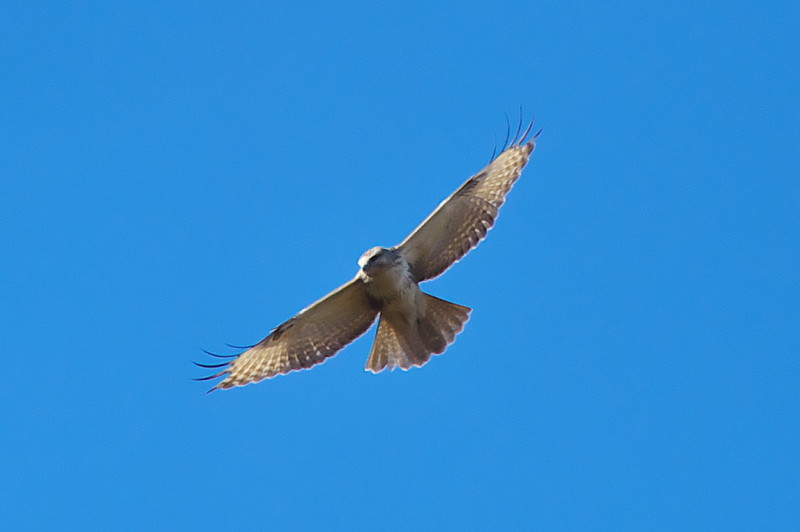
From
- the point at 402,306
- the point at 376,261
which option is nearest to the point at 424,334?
the point at 402,306

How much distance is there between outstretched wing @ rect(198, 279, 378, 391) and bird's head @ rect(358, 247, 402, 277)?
60 centimetres

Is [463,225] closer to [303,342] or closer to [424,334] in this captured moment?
[424,334]

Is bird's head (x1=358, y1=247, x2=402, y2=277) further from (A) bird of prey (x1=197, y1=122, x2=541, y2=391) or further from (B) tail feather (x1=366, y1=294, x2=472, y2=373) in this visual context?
(B) tail feather (x1=366, y1=294, x2=472, y2=373)

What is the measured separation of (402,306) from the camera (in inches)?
441

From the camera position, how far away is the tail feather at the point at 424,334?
1140 cm

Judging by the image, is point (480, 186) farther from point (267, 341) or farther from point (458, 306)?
point (267, 341)

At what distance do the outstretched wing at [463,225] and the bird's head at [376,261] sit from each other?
308 millimetres

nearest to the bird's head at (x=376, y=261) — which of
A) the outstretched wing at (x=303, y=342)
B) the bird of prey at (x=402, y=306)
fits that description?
the bird of prey at (x=402, y=306)

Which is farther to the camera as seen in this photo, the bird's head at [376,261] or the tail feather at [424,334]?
the tail feather at [424,334]

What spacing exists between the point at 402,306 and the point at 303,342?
1.21m

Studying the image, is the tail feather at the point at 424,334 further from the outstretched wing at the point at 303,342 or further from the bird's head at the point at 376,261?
the bird's head at the point at 376,261

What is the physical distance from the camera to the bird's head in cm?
1088

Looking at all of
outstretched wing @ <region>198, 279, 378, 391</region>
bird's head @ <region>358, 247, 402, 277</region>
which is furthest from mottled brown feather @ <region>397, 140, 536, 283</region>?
outstretched wing @ <region>198, 279, 378, 391</region>

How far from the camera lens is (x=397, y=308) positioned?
11.2 metres
